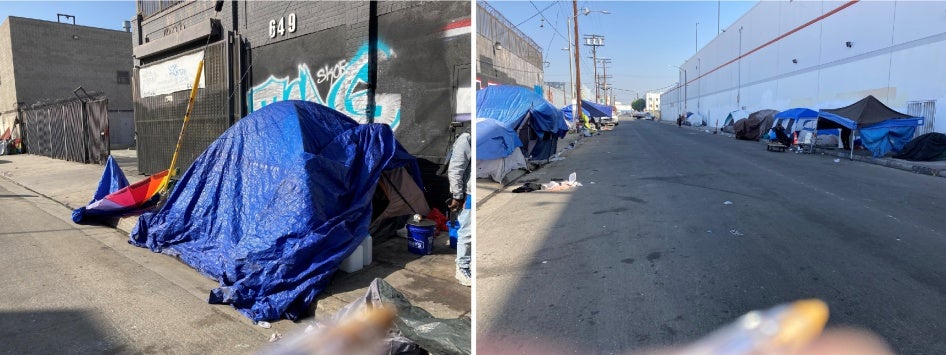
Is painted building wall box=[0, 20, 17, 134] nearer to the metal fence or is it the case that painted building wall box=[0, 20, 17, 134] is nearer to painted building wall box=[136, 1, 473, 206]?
the metal fence

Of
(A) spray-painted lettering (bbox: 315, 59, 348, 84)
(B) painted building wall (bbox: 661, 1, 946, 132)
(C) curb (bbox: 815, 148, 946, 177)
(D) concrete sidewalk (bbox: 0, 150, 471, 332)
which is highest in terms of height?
(B) painted building wall (bbox: 661, 1, 946, 132)

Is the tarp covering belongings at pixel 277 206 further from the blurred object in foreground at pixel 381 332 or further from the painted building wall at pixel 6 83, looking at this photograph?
the painted building wall at pixel 6 83

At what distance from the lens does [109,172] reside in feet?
30.2

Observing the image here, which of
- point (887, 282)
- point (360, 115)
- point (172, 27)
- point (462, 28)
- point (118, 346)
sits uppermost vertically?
point (172, 27)

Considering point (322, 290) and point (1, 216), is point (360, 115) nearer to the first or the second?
point (322, 290)

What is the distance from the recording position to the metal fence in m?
18.3

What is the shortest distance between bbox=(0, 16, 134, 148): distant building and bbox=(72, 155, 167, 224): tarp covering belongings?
21.2m

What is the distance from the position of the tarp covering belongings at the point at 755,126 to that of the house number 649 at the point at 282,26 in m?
25.4

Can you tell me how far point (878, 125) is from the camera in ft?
57.8

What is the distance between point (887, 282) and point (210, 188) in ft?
22.5

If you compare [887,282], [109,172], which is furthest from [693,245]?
[109,172]

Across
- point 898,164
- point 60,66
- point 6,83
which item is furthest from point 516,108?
point 6,83

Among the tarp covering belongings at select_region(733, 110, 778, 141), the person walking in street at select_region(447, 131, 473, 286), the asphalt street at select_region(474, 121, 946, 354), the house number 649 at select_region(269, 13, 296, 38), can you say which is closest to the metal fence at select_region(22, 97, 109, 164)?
the house number 649 at select_region(269, 13, 296, 38)

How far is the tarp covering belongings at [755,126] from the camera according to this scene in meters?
27.7
